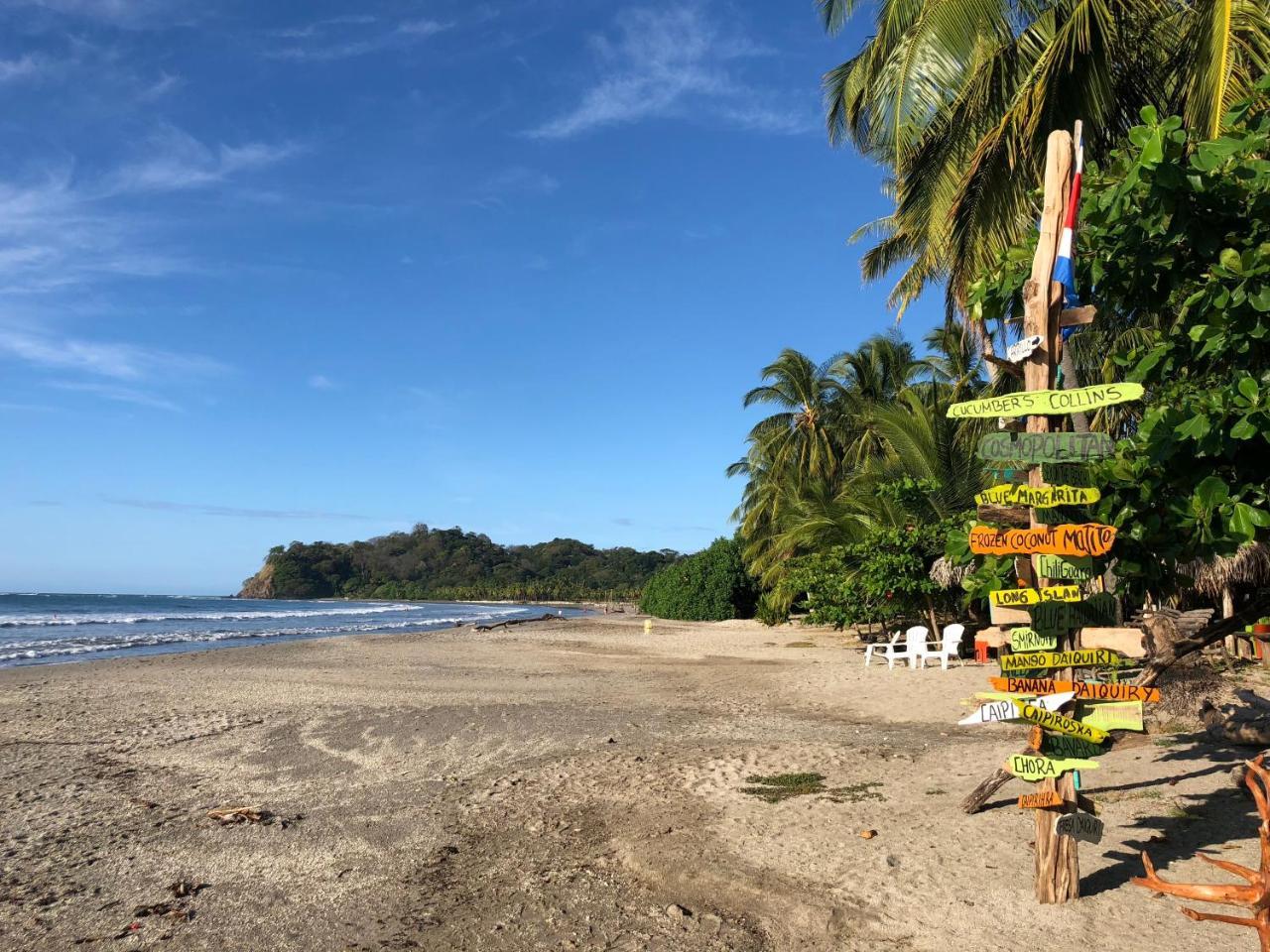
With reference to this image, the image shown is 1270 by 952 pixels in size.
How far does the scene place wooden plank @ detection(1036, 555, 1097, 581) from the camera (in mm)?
3811

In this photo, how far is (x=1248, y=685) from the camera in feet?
33.0

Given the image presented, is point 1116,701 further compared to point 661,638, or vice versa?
point 661,638

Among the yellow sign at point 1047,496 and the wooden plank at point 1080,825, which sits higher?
the yellow sign at point 1047,496

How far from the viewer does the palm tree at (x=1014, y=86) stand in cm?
768

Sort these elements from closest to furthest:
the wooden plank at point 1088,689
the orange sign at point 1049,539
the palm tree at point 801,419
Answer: the orange sign at point 1049,539 < the wooden plank at point 1088,689 < the palm tree at point 801,419

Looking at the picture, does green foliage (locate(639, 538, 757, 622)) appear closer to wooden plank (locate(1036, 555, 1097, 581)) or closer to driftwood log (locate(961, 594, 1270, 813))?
driftwood log (locate(961, 594, 1270, 813))

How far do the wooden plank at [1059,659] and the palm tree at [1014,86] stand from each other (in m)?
5.26

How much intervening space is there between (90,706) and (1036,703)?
43.7 feet

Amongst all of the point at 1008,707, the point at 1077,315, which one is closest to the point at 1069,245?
the point at 1077,315

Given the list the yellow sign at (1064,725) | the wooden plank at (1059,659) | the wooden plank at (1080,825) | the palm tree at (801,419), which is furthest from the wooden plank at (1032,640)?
the palm tree at (801,419)

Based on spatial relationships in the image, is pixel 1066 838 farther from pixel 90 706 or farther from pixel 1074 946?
pixel 90 706

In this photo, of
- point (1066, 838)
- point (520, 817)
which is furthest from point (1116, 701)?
point (520, 817)

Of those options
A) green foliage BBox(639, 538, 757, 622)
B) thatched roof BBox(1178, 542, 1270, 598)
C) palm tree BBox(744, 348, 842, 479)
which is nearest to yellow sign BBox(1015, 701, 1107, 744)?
thatched roof BBox(1178, 542, 1270, 598)

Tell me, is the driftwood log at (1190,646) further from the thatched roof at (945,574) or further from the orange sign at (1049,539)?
the thatched roof at (945,574)
